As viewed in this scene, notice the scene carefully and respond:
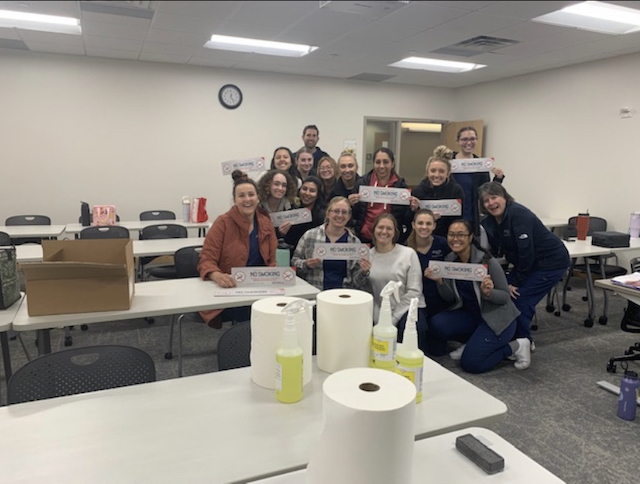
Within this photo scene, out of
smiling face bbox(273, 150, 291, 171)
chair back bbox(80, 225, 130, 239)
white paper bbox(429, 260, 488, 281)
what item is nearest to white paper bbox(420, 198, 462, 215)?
white paper bbox(429, 260, 488, 281)

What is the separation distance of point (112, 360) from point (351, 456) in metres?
1.11

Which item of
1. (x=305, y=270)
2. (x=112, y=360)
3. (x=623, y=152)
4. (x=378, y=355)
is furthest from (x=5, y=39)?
(x=623, y=152)

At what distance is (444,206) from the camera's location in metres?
3.10

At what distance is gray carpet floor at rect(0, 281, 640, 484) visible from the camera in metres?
2.16

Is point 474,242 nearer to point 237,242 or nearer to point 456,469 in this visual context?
point 237,242

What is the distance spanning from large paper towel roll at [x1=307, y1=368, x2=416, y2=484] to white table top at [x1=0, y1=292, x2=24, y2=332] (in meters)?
1.65

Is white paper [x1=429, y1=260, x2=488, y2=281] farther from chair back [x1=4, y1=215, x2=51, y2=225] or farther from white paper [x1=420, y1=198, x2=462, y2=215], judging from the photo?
chair back [x1=4, y1=215, x2=51, y2=225]

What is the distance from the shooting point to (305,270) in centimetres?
296

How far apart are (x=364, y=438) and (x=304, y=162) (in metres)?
3.17

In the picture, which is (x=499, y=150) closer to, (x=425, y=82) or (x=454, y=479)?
(x=425, y=82)

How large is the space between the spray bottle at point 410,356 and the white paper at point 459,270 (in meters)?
1.58

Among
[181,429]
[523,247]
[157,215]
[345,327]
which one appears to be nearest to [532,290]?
[523,247]

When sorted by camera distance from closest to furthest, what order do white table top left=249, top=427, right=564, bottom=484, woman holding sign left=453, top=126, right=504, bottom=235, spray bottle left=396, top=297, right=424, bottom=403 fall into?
white table top left=249, top=427, right=564, bottom=484 < spray bottle left=396, top=297, right=424, bottom=403 < woman holding sign left=453, top=126, right=504, bottom=235

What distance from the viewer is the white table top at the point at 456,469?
0.98 metres
